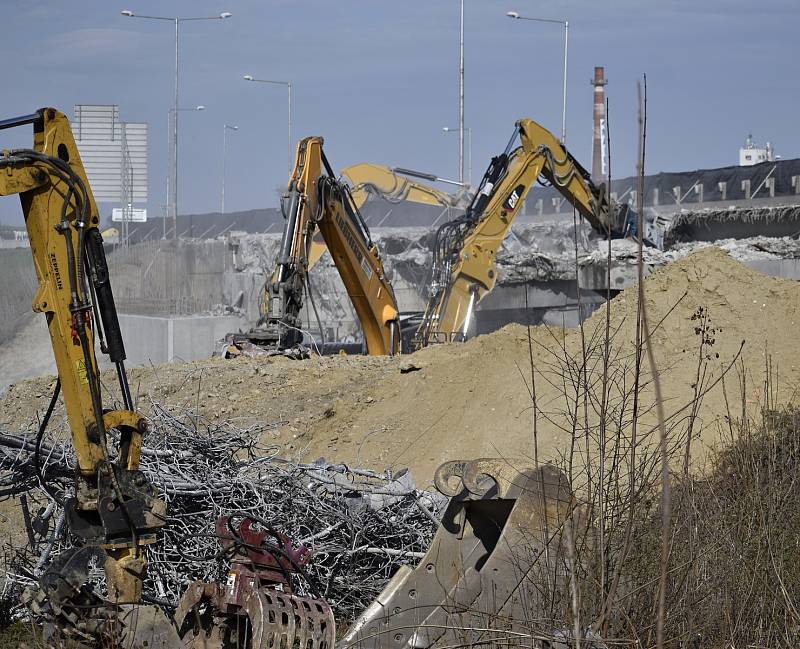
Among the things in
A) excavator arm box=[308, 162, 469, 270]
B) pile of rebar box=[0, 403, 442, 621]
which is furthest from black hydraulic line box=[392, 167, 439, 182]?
pile of rebar box=[0, 403, 442, 621]

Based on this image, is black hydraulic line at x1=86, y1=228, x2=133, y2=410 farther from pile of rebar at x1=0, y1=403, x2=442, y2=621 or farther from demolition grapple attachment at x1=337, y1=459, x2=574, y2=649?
demolition grapple attachment at x1=337, y1=459, x2=574, y2=649

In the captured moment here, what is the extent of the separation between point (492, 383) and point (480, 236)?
6749 millimetres

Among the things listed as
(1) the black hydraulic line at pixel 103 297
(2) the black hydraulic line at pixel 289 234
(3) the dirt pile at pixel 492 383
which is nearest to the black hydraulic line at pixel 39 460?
(1) the black hydraulic line at pixel 103 297

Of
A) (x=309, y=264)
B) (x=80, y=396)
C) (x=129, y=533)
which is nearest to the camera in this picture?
(x=129, y=533)

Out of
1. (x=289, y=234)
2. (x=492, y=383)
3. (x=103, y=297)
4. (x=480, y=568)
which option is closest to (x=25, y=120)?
(x=103, y=297)

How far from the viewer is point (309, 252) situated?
17.1 metres

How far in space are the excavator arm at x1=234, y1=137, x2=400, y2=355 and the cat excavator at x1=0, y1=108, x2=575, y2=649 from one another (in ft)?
33.2

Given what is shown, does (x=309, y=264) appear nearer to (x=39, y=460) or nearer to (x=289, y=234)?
(x=289, y=234)

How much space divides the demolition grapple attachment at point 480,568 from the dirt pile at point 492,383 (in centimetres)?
460

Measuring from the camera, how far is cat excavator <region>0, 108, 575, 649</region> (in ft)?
18.3

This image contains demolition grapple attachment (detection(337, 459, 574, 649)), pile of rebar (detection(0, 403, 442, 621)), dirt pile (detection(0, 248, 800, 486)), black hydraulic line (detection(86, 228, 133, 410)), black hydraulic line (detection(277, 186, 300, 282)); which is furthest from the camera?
black hydraulic line (detection(277, 186, 300, 282))

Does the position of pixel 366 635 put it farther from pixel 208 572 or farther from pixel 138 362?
pixel 138 362

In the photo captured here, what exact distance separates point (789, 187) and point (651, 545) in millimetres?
35256

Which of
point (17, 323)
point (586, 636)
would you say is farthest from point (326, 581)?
point (17, 323)
